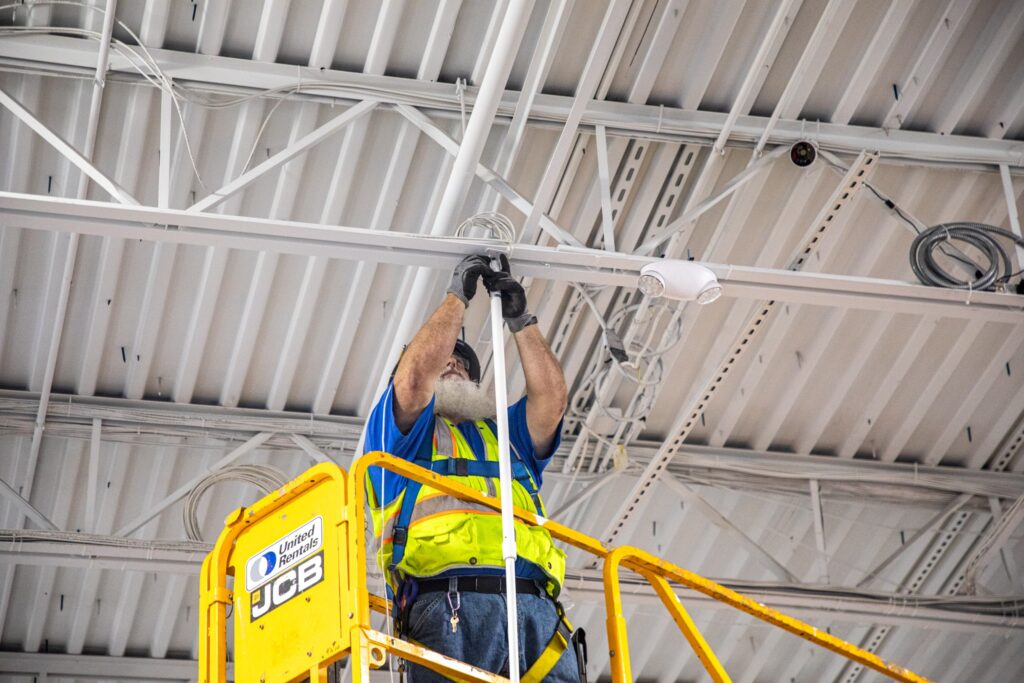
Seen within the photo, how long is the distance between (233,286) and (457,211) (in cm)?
220

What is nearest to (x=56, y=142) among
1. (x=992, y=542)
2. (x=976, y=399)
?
(x=976, y=399)

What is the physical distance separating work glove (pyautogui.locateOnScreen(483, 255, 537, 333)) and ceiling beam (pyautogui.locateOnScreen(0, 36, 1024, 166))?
6.58ft

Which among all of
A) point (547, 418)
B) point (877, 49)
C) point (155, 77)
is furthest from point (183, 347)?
point (877, 49)

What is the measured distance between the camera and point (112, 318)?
849 centimetres

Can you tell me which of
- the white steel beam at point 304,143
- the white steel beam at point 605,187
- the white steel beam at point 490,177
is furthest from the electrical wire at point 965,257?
the white steel beam at point 304,143

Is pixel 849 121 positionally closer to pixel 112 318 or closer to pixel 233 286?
pixel 233 286

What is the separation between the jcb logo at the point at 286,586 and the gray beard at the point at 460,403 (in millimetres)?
1487

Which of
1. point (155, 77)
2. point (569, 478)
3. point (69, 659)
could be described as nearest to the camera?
point (155, 77)

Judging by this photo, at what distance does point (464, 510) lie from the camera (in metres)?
5.13

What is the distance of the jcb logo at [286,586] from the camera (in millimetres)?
4262

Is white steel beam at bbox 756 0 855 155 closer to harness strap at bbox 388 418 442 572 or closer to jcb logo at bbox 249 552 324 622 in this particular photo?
harness strap at bbox 388 418 442 572

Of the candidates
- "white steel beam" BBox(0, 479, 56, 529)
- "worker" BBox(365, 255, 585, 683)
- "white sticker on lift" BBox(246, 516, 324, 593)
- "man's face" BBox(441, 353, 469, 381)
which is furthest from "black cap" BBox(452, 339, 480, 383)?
"white steel beam" BBox(0, 479, 56, 529)

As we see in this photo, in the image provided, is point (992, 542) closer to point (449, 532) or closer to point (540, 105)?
point (540, 105)

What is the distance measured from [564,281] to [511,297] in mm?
2135
